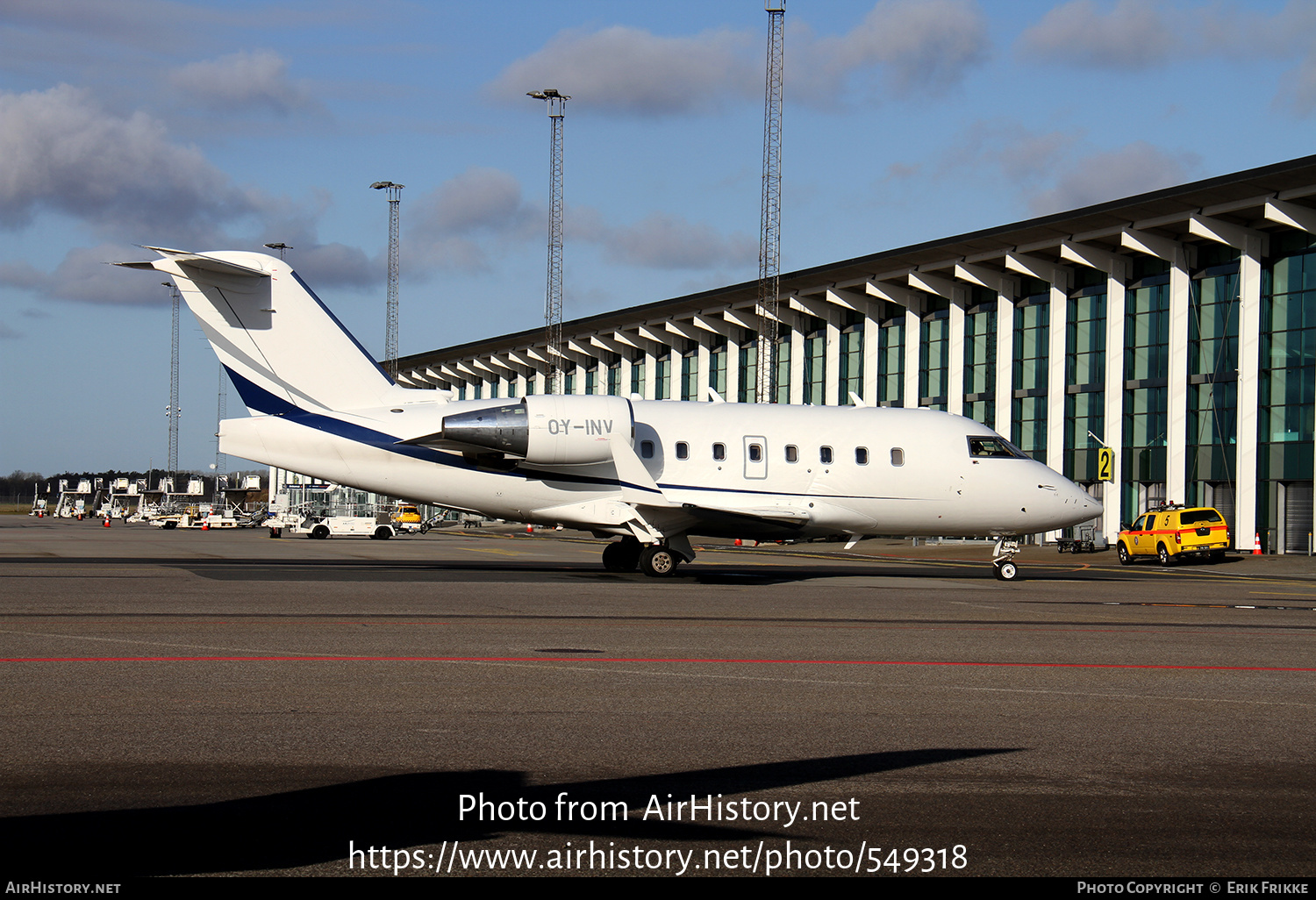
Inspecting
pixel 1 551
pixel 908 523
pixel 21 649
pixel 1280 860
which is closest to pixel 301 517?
pixel 1 551

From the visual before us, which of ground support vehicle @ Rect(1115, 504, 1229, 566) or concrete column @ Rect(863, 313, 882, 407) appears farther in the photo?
concrete column @ Rect(863, 313, 882, 407)

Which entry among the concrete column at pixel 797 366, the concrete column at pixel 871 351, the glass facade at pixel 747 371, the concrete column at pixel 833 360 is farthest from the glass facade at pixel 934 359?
the glass facade at pixel 747 371

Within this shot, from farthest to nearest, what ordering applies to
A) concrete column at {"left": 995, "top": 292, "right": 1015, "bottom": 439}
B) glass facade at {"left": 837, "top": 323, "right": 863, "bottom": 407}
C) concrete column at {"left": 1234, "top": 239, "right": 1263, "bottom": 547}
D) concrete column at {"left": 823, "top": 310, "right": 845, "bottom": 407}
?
concrete column at {"left": 823, "top": 310, "right": 845, "bottom": 407} → glass facade at {"left": 837, "top": 323, "right": 863, "bottom": 407} → concrete column at {"left": 995, "top": 292, "right": 1015, "bottom": 439} → concrete column at {"left": 1234, "top": 239, "right": 1263, "bottom": 547}

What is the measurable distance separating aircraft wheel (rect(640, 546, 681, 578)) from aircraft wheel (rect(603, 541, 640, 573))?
198cm

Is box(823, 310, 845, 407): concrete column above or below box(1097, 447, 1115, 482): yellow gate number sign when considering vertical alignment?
above

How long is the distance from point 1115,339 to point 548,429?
35.2 m

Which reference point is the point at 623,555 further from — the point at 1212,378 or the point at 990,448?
the point at 1212,378

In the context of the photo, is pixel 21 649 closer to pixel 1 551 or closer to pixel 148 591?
pixel 148 591

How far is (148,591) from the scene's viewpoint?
17.6 meters

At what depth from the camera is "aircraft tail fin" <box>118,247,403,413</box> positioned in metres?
23.4

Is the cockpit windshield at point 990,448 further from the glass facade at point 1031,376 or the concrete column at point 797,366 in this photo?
the concrete column at point 797,366

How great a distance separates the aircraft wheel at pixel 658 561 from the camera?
78.5ft

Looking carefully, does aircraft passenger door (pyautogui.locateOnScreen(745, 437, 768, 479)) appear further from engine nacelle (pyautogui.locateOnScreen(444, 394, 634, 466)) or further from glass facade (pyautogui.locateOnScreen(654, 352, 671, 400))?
glass facade (pyautogui.locateOnScreen(654, 352, 671, 400))

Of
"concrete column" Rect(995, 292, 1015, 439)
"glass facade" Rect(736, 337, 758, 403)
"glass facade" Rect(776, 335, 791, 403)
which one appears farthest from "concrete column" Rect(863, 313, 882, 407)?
"glass facade" Rect(736, 337, 758, 403)
